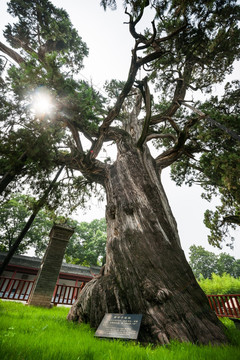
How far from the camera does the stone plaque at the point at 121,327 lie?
6.81 ft

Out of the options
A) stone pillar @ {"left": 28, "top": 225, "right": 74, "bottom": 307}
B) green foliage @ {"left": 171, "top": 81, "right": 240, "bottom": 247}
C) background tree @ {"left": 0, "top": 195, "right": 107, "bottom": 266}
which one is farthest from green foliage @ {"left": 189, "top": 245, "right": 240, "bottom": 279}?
stone pillar @ {"left": 28, "top": 225, "right": 74, "bottom": 307}

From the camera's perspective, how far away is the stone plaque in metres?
2.07

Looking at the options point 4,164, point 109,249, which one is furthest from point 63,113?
point 109,249

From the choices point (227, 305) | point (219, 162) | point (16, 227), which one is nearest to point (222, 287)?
point (227, 305)

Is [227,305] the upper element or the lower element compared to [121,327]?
upper

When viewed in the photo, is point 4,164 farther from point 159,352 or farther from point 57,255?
point 57,255

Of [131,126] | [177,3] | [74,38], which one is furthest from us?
[74,38]

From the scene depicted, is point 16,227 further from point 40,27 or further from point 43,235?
point 40,27

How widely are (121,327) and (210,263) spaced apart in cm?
Answer: 6598

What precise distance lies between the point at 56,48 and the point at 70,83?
677cm

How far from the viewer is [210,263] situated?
55500 mm

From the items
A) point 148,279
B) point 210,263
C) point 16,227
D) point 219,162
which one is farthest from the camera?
point 210,263

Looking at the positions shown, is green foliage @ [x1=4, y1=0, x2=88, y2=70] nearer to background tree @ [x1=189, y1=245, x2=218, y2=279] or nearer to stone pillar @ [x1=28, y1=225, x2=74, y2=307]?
stone pillar @ [x1=28, y1=225, x2=74, y2=307]

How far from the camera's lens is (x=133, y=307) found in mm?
2533
